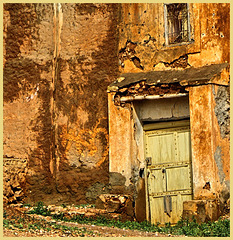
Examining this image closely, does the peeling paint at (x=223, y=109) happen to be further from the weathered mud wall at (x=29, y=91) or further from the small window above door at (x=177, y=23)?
the weathered mud wall at (x=29, y=91)

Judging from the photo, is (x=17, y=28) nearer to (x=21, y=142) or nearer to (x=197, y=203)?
(x=21, y=142)

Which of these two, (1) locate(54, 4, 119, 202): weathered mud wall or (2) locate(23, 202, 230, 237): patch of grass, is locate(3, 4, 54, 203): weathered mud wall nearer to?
(1) locate(54, 4, 119, 202): weathered mud wall

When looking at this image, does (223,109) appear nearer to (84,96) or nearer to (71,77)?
(84,96)

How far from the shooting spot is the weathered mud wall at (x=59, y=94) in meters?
13.8

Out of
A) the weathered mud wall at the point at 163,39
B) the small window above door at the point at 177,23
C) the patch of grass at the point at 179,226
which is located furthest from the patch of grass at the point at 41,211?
the small window above door at the point at 177,23

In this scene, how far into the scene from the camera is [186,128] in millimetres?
13172

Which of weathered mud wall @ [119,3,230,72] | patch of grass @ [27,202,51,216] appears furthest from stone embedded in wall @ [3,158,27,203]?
weathered mud wall @ [119,3,230,72]

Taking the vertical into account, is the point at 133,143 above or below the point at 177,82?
below

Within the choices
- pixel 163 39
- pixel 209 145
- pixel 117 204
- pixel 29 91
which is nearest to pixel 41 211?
pixel 117 204

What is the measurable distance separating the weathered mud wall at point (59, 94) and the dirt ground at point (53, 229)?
1.74m

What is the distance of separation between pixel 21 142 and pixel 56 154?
0.86 meters

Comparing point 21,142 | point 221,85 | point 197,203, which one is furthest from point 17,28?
point 197,203

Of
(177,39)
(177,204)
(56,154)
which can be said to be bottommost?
(177,204)

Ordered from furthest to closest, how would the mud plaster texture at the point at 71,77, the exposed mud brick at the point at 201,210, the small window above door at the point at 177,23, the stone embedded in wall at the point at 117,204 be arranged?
the mud plaster texture at the point at 71,77 < the small window above door at the point at 177,23 < the stone embedded in wall at the point at 117,204 < the exposed mud brick at the point at 201,210
